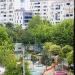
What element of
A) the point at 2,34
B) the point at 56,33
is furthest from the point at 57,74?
the point at 56,33

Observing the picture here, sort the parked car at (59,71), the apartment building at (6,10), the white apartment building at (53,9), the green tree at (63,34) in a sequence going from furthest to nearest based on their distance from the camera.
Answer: the apartment building at (6,10), the white apartment building at (53,9), the green tree at (63,34), the parked car at (59,71)

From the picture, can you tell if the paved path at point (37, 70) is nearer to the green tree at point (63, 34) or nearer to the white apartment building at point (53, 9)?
the green tree at point (63, 34)

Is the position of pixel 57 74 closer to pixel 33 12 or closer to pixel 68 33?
pixel 68 33

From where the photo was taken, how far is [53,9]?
40.5ft

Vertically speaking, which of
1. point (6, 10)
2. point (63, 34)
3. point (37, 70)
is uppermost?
point (6, 10)

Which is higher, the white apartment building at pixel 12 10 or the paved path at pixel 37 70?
the white apartment building at pixel 12 10

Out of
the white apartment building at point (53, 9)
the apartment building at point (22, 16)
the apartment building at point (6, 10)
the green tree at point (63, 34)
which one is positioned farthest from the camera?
the apartment building at point (6, 10)

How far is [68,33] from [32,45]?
0.85 meters

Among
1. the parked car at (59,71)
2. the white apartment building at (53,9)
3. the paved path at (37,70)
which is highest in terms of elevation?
the white apartment building at (53,9)

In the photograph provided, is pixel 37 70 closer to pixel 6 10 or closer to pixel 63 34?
pixel 63 34

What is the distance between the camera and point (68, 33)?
6629mm

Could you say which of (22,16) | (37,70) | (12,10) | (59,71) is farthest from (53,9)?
(59,71)

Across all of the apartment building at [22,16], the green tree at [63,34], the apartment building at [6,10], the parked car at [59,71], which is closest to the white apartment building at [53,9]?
the apartment building at [22,16]

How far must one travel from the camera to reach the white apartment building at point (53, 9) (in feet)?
38.9
